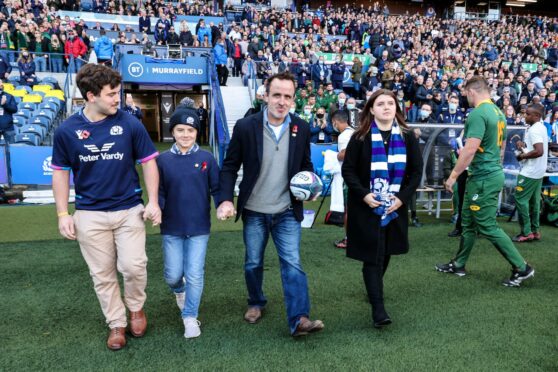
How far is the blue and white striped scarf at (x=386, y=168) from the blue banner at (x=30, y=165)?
7.81 meters

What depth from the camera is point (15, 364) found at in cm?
297

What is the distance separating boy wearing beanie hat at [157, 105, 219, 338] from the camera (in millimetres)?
3271

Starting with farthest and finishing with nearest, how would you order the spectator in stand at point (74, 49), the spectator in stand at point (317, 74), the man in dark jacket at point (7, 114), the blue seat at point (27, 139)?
the spectator in stand at point (317, 74)
the spectator in stand at point (74, 49)
the man in dark jacket at point (7, 114)
the blue seat at point (27, 139)

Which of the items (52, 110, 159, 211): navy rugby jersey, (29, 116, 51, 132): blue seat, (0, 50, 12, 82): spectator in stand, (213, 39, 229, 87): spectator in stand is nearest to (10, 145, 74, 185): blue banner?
(29, 116, 51, 132): blue seat

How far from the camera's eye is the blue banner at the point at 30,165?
9516 mm

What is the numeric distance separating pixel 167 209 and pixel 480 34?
28014 mm

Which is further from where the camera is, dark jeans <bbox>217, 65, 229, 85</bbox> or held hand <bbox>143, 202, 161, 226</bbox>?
dark jeans <bbox>217, 65, 229, 85</bbox>

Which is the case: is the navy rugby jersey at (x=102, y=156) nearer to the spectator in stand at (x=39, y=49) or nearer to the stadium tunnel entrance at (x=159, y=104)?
the spectator in stand at (x=39, y=49)

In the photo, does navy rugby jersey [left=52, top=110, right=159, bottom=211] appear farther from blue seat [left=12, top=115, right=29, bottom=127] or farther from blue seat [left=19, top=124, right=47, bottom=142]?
blue seat [left=12, top=115, right=29, bottom=127]

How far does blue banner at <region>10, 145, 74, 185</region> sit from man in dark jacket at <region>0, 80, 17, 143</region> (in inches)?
35.2

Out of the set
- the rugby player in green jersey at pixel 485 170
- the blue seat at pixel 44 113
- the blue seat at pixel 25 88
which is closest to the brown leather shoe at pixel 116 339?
the rugby player in green jersey at pixel 485 170

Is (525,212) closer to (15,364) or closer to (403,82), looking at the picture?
(15,364)

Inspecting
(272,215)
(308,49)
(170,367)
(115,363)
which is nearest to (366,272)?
(272,215)

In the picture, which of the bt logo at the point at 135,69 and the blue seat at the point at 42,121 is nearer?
the blue seat at the point at 42,121
